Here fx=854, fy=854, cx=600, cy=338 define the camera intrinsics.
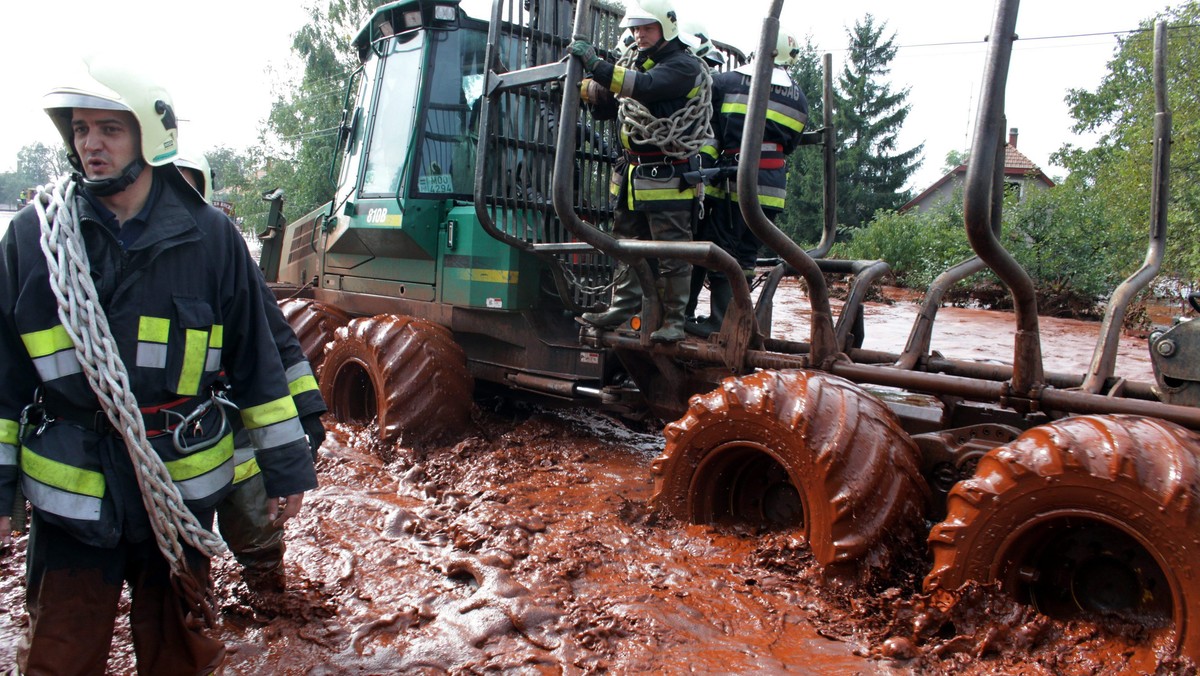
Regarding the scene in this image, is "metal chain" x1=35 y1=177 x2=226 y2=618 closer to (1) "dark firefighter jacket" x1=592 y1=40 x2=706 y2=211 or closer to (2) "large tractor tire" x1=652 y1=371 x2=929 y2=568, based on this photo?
(2) "large tractor tire" x1=652 y1=371 x2=929 y2=568

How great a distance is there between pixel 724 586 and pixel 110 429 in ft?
7.07

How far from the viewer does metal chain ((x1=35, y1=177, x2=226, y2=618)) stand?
80.1 inches

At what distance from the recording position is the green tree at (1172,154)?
15406 millimetres

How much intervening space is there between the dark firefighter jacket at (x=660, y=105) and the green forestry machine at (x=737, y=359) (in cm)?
33

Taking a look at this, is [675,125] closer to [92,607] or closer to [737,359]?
[737,359]

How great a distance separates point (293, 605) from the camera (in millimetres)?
3176

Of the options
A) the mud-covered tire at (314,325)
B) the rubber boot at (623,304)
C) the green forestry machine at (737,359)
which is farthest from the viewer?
the mud-covered tire at (314,325)

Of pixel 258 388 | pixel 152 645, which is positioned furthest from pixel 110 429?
pixel 152 645

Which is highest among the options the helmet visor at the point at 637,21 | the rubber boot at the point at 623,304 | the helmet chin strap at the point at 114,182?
the helmet visor at the point at 637,21

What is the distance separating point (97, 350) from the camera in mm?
2035

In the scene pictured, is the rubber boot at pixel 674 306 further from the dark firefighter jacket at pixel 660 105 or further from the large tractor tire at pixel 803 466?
the large tractor tire at pixel 803 466

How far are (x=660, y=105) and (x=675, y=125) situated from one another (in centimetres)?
16

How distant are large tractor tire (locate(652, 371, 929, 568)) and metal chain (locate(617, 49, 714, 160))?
1.48 m

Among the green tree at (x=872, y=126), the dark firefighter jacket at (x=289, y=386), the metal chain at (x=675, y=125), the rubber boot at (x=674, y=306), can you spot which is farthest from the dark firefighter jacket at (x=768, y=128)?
the green tree at (x=872, y=126)
